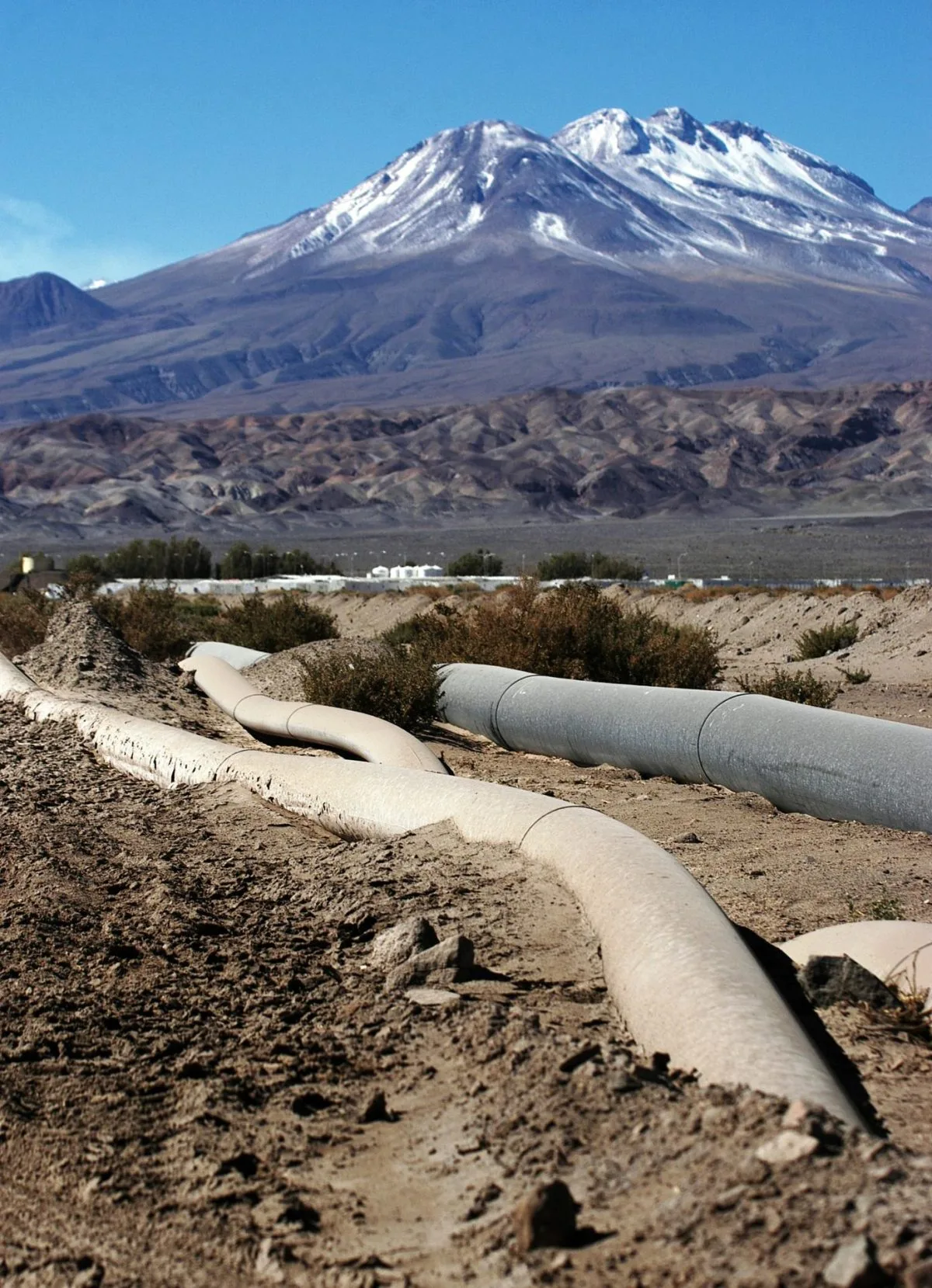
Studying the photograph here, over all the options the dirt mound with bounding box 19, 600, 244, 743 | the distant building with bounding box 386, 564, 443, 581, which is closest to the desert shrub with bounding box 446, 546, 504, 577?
the distant building with bounding box 386, 564, 443, 581

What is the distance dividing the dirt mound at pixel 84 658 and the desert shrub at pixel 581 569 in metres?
41.4

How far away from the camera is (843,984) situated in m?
5.43

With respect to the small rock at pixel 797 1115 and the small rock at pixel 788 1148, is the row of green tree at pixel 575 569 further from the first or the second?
the small rock at pixel 788 1148

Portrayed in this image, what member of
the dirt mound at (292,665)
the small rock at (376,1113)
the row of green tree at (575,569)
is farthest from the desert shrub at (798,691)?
the row of green tree at (575,569)

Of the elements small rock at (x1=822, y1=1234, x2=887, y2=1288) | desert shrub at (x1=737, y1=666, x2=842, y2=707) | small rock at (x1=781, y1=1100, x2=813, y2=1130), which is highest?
small rock at (x1=781, y1=1100, x2=813, y2=1130)

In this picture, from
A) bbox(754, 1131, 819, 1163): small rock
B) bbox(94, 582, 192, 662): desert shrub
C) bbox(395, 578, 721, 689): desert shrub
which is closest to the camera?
bbox(754, 1131, 819, 1163): small rock

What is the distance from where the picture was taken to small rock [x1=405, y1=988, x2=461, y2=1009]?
17.0 ft

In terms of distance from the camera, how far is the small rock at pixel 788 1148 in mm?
3461

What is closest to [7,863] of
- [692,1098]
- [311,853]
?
[311,853]

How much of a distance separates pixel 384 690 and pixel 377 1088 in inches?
402

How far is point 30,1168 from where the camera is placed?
421cm

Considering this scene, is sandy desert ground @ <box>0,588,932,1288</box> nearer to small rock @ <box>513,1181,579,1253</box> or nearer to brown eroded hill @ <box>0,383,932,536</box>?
small rock @ <box>513,1181,579,1253</box>

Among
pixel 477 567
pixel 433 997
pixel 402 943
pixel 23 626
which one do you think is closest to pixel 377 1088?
pixel 433 997

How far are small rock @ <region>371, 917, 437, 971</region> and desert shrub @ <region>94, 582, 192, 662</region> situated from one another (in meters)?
14.5
